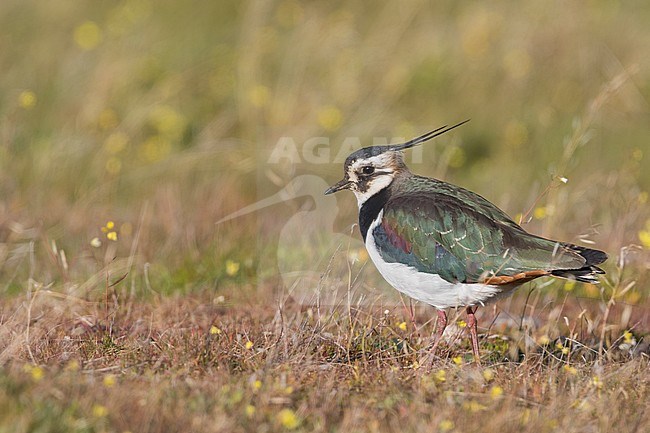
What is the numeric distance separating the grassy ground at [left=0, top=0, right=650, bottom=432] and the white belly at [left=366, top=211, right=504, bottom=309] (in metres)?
0.22

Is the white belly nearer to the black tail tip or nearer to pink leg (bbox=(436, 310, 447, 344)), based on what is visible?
pink leg (bbox=(436, 310, 447, 344))

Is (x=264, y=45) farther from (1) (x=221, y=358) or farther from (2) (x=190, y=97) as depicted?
(1) (x=221, y=358)

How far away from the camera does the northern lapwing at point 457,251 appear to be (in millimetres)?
5309

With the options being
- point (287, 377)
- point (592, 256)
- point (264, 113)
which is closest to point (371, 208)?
point (592, 256)

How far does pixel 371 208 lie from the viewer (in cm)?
614

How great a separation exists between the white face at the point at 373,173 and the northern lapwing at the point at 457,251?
242 mm

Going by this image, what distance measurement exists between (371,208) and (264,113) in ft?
16.4

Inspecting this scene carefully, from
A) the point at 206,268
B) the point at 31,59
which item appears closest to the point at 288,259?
the point at 206,268

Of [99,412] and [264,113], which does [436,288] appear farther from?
[264,113]

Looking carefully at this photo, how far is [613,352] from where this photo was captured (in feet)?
19.5
